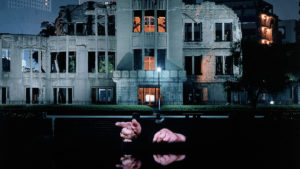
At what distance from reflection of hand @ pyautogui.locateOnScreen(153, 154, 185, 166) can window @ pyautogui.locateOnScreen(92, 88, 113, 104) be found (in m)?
22.4

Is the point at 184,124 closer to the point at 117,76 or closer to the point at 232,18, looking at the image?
the point at 117,76

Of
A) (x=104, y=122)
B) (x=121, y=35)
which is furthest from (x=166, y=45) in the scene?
(x=104, y=122)

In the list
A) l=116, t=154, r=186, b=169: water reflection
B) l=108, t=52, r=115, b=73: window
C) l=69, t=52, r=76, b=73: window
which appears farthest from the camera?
l=69, t=52, r=76, b=73: window

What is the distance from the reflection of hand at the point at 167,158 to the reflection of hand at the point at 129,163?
1.13 metres

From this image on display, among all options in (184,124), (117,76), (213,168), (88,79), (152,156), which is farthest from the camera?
(88,79)

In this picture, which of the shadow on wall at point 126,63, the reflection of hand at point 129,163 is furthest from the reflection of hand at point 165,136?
the shadow on wall at point 126,63

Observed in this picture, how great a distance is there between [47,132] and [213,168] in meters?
13.6

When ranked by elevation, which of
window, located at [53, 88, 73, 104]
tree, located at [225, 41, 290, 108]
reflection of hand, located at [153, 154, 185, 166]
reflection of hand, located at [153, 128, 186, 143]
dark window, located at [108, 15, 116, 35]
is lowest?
reflection of hand, located at [153, 154, 185, 166]

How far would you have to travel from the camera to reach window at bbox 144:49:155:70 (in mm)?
38312

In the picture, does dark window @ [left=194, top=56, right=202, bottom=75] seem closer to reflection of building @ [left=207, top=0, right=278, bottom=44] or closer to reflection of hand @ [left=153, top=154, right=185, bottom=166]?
reflection of hand @ [left=153, top=154, right=185, bottom=166]

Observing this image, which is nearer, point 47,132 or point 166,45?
point 47,132

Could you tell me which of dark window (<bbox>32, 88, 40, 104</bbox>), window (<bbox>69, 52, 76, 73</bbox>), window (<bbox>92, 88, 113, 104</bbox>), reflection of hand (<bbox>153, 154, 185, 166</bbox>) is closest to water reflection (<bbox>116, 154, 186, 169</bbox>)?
reflection of hand (<bbox>153, 154, 185, 166</bbox>)

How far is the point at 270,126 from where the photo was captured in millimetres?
22562

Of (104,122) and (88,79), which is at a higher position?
(88,79)
